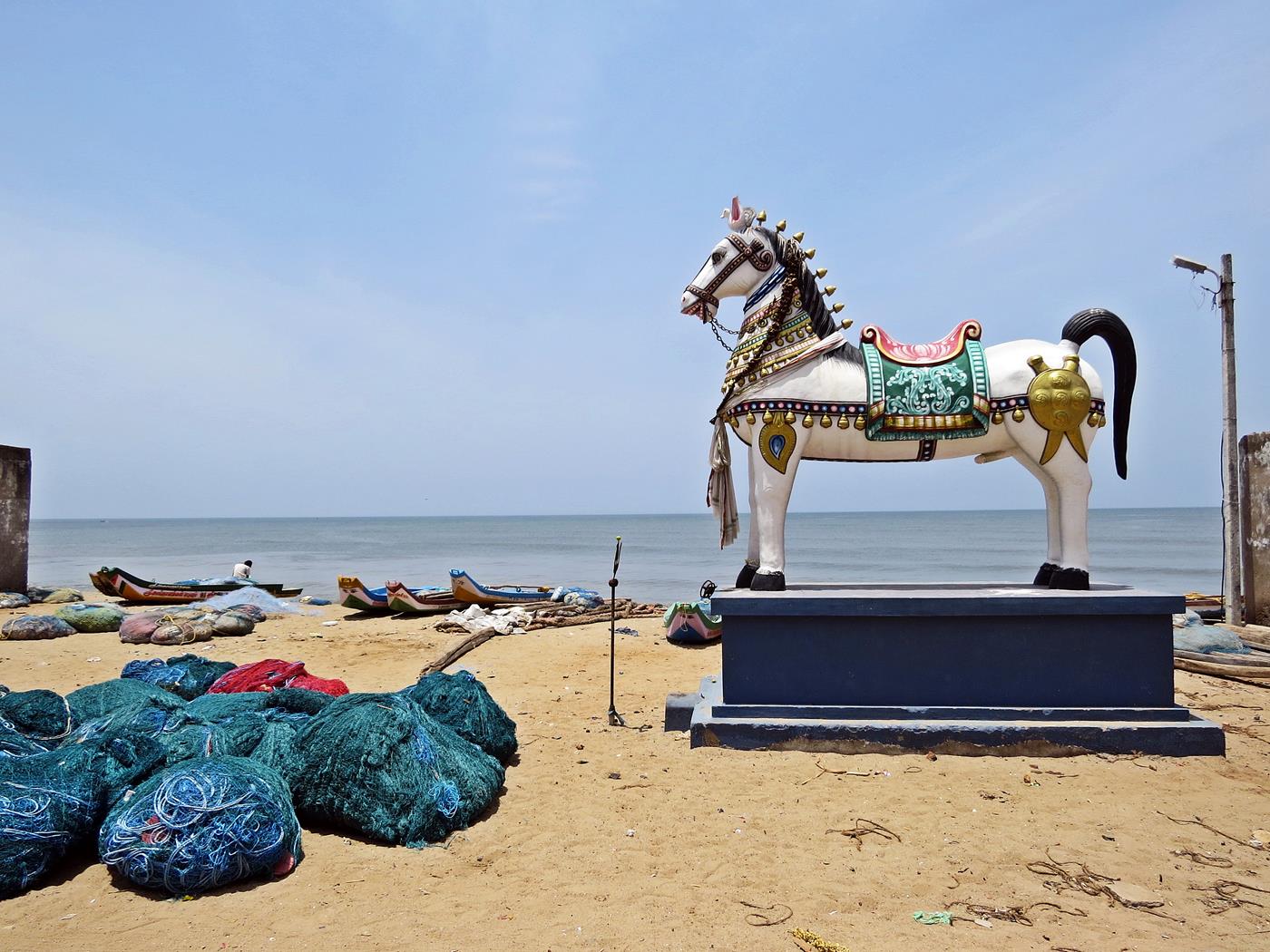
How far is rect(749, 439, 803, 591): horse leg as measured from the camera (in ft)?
19.2

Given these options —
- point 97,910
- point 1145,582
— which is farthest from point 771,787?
point 1145,582

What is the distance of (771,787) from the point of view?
477 centimetres

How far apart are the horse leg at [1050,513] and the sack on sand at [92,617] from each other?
12177 mm

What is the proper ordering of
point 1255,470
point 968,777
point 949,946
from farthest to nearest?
1. point 1255,470
2. point 968,777
3. point 949,946

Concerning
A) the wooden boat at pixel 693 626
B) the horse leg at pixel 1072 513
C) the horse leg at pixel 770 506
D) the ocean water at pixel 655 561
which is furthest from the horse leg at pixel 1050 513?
A: the ocean water at pixel 655 561

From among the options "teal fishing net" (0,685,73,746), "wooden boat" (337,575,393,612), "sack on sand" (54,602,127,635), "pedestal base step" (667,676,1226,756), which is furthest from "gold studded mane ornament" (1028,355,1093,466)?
"sack on sand" (54,602,127,635)

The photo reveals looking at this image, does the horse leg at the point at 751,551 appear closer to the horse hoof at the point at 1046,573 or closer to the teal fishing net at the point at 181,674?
the horse hoof at the point at 1046,573

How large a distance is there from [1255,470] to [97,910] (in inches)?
481

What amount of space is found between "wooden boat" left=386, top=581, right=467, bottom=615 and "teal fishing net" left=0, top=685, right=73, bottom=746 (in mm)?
9073

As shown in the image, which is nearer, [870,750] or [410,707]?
[410,707]

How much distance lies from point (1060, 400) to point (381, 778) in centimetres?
505

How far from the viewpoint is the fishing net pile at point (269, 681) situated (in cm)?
593

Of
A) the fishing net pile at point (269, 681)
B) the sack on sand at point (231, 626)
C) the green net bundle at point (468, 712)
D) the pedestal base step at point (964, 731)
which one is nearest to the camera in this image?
the green net bundle at point (468, 712)

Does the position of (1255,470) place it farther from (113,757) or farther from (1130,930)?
(113,757)
